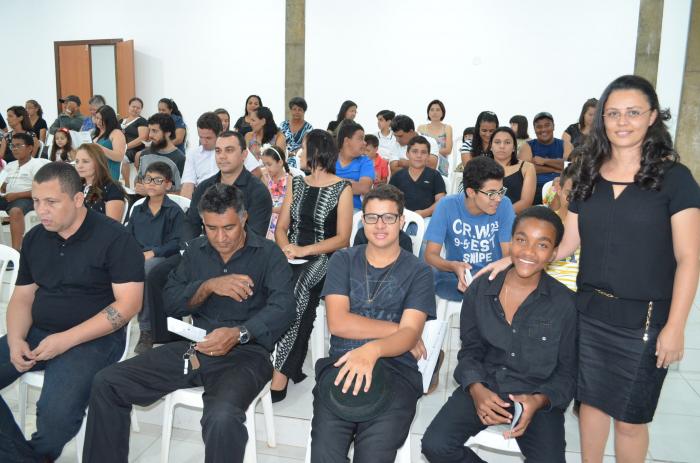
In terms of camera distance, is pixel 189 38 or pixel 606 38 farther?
pixel 189 38

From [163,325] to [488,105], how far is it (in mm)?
5920

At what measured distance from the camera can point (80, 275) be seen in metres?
2.14

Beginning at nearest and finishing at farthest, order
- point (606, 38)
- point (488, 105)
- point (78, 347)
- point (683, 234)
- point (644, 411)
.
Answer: point (683, 234), point (644, 411), point (78, 347), point (606, 38), point (488, 105)

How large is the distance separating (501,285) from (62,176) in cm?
166

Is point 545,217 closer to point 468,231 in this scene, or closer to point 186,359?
point 468,231

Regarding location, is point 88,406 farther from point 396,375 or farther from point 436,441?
point 436,441

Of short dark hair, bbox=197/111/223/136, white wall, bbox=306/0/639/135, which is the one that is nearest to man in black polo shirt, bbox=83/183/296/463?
short dark hair, bbox=197/111/223/136

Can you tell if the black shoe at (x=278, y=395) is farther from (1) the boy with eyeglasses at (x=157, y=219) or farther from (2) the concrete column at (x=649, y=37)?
(2) the concrete column at (x=649, y=37)

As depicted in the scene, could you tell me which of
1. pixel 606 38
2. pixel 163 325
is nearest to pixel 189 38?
pixel 606 38

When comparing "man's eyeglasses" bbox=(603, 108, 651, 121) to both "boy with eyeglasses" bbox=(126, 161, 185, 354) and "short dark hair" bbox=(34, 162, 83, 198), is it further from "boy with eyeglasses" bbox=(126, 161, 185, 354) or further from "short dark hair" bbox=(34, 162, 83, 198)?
"boy with eyeglasses" bbox=(126, 161, 185, 354)

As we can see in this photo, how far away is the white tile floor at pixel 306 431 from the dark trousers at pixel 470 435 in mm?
598

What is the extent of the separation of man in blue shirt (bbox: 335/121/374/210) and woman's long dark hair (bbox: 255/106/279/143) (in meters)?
A: 1.60

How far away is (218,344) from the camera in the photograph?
202 centimetres

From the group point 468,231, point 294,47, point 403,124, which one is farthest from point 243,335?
point 294,47
